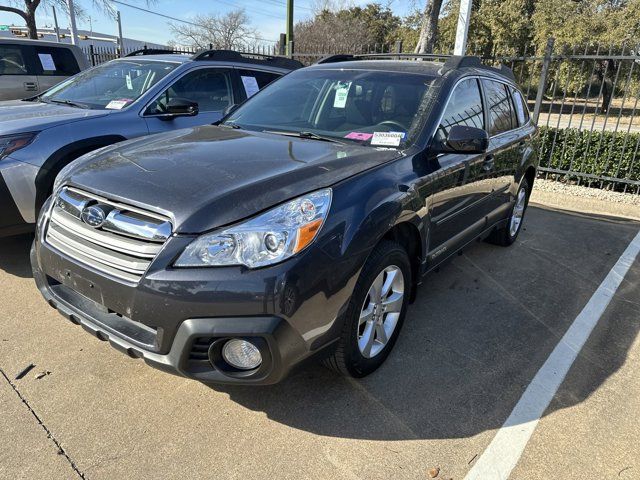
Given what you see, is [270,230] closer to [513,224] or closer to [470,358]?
[470,358]

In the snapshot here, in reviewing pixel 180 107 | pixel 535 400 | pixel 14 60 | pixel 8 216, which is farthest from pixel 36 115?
pixel 14 60

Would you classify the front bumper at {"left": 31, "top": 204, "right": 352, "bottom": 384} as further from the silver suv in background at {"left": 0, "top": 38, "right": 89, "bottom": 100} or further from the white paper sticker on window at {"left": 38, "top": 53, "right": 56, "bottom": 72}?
the white paper sticker on window at {"left": 38, "top": 53, "right": 56, "bottom": 72}

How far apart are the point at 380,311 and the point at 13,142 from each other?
309cm

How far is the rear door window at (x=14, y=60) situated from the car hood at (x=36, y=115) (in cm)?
403

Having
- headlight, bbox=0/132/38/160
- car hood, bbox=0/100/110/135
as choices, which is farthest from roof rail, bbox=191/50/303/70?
headlight, bbox=0/132/38/160

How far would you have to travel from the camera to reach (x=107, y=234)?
2.29 meters

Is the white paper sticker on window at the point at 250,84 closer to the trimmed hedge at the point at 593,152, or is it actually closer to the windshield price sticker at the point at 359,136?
the windshield price sticker at the point at 359,136

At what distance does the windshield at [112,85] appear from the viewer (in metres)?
4.84

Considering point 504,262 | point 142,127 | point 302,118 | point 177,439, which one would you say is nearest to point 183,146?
point 302,118

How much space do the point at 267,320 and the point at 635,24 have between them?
1019 inches

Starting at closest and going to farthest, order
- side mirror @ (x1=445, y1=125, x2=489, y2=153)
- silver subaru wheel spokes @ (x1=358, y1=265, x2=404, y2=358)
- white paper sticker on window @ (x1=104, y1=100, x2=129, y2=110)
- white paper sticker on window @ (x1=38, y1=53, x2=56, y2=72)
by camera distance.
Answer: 1. silver subaru wheel spokes @ (x1=358, y1=265, x2=404, y2=358)
2. side mirror @ (x1=445, y1=125, x2=489, y2=153)
3. white paper sticker on window @ (x1=104, y1=100, x2=129, y2=110)
4. white paper sticker on window @ (x1=38, y1=53, x2=56, y2=72)

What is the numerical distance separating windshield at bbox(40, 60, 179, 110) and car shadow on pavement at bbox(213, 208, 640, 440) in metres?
3.41

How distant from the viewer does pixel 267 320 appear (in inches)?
79.1

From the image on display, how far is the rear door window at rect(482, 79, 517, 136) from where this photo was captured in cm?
403
